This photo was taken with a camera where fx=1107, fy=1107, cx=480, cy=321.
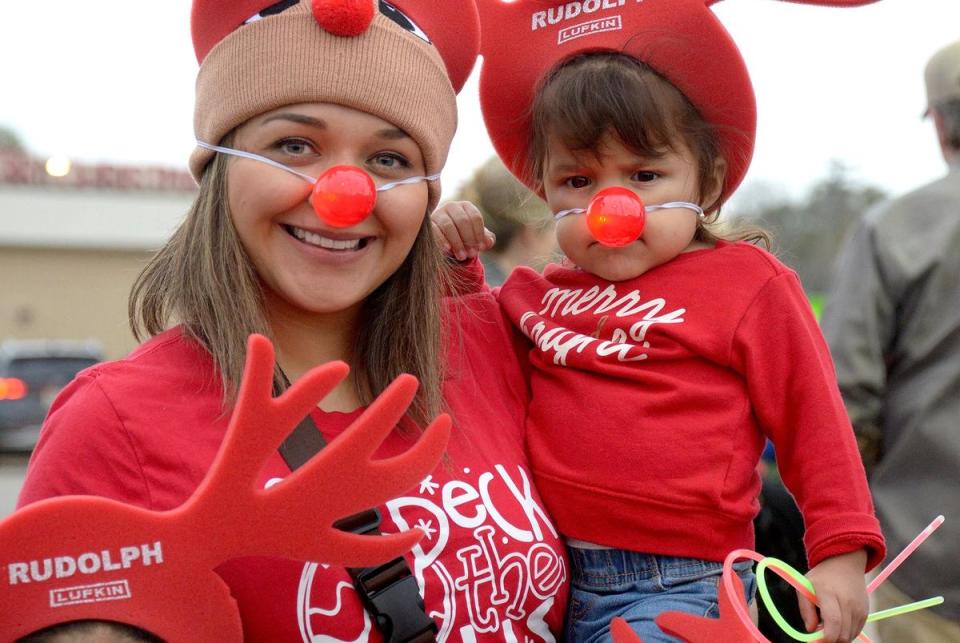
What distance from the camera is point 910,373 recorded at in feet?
11.3

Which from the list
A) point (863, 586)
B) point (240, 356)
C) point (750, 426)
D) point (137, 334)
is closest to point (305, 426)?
point (240, 356)

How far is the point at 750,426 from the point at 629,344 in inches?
11.5

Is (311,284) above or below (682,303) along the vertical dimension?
above

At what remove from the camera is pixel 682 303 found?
227 centimetres

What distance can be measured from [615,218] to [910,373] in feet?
5.47

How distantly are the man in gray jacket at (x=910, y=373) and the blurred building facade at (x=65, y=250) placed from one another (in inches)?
992

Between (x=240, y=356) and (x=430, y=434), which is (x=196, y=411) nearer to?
(x=240, y=356)

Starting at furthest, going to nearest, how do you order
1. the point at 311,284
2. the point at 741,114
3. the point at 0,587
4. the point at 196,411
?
the point at 741,114
the point at 311,284
the point at 196,411
the point at 0,587

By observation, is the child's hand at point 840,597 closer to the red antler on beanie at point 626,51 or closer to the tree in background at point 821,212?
the red antler on beanie at point 626,51

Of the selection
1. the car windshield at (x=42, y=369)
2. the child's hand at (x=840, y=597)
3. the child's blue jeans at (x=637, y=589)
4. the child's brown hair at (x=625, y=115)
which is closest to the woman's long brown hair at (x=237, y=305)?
the child's brown hair at (x=625, y=115)

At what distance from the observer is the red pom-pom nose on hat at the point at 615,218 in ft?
7.32

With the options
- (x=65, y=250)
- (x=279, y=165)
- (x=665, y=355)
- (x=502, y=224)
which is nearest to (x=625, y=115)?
(x=665, y=355)

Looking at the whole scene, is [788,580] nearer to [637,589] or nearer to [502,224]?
[637,589]

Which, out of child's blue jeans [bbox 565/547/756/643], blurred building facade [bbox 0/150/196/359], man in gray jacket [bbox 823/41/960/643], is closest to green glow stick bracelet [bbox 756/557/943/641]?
child's blue jeans [bbox 565/547/756/643]
